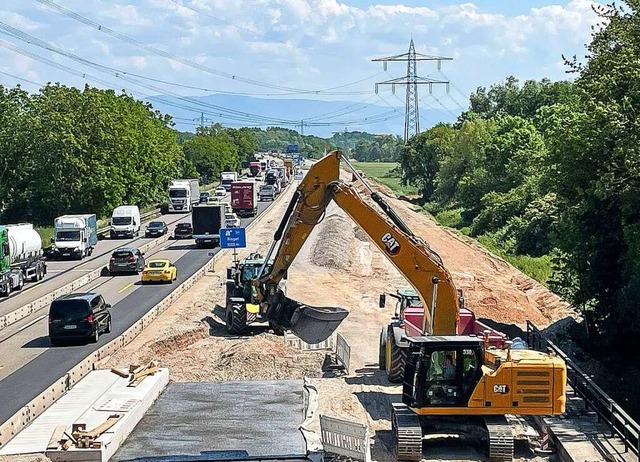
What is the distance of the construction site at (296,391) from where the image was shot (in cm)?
2027

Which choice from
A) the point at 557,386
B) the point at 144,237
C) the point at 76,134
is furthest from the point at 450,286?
the point at 76,134

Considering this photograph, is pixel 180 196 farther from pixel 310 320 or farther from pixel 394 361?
pixel 310 320

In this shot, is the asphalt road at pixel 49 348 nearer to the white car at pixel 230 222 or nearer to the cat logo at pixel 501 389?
the cat logo at pixel 501 389

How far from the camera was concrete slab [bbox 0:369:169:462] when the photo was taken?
19984 millimetres

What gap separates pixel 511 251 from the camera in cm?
6931

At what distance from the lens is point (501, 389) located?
1995 cm

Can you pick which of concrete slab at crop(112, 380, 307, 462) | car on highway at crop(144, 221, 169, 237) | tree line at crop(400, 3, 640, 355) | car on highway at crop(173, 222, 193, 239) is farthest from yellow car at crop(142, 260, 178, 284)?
car on highway at crop(144, 221, 169, 237)

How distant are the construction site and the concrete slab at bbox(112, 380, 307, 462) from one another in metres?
0.03

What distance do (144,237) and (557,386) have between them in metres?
58.8

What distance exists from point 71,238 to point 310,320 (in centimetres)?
4164

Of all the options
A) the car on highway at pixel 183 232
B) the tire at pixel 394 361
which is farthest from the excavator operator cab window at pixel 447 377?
the car on highway at pixel 183 232

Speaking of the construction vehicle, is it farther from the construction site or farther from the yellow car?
the yellow car

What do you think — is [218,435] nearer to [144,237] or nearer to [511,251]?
[511,251]

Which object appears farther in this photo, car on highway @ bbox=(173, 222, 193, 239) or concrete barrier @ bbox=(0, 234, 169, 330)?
car on highway @ bbox=(173, 222, 193, 239)
